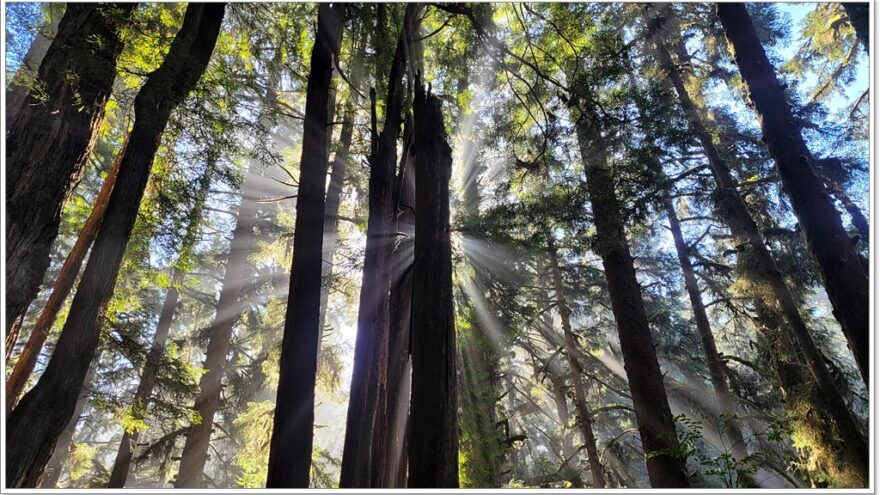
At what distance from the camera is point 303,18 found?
6559 millimetres

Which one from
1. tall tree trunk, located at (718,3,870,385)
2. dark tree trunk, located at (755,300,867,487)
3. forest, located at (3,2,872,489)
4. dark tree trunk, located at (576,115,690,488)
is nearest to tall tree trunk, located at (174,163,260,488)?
forest, located at (3,2,872,489)

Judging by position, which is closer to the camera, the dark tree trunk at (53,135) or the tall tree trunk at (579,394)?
the dark tree trunk at (53,135)

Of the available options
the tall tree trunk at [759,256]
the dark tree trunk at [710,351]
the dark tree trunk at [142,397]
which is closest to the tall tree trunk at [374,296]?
the dark tree trunk at [142,397]

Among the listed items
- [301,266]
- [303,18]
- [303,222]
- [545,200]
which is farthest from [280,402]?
[303,18]

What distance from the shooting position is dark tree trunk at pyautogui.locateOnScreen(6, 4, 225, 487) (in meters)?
3.07

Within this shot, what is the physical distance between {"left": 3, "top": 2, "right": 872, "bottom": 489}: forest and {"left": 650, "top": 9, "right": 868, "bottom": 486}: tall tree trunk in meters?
0.05

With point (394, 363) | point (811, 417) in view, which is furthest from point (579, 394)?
point (394, 363)

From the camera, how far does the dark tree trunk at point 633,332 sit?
5.38 m

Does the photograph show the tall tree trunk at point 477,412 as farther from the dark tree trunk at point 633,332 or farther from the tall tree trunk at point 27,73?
Answer: the tall tree trunk at point 27,73

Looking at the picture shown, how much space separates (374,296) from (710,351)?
8.78m

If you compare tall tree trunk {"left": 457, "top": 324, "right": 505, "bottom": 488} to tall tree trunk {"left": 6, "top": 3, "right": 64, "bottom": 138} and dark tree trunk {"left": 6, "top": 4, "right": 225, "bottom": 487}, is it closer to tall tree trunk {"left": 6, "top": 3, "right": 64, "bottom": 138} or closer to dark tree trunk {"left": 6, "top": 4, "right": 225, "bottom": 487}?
dark tree trunk {"left": 6, "top": 4, "right": 225, "bottom": 487}

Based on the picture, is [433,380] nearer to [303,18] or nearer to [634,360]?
[634,360]

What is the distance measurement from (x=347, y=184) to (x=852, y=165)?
1051 cm

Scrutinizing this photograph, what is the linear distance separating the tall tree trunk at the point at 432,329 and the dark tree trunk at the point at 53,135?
3.34m
